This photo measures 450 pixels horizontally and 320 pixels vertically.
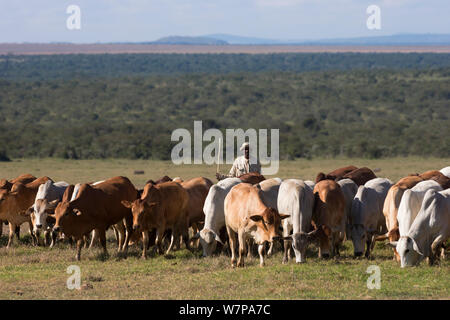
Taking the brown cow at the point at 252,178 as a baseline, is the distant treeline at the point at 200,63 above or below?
above

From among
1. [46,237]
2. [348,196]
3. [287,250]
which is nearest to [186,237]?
[287,250]

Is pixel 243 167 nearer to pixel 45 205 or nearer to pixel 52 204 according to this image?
pixel 52 204

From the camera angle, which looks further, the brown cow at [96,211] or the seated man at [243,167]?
the seated man at [243,167]

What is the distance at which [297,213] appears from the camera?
13742 millimetres

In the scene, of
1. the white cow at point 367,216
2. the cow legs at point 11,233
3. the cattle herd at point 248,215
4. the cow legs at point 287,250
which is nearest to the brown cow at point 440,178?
the cattle herd at point 248,215

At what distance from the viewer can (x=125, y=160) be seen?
160 feet

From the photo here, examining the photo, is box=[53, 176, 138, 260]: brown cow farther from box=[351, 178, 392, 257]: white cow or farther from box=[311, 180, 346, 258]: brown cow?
box=[351, 178, 392, 257]: white cow

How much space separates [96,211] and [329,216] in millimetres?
4195

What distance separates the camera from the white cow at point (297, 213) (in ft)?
44.1

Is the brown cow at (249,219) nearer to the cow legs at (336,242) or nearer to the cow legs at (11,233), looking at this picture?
the cow legs at (336,242)

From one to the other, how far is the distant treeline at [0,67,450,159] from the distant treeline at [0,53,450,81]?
37.0 m

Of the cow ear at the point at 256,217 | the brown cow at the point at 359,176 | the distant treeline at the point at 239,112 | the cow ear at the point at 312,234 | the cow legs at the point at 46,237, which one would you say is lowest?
the distant treeline at the point at 239,112

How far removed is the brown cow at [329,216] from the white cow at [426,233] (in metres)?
1.39
